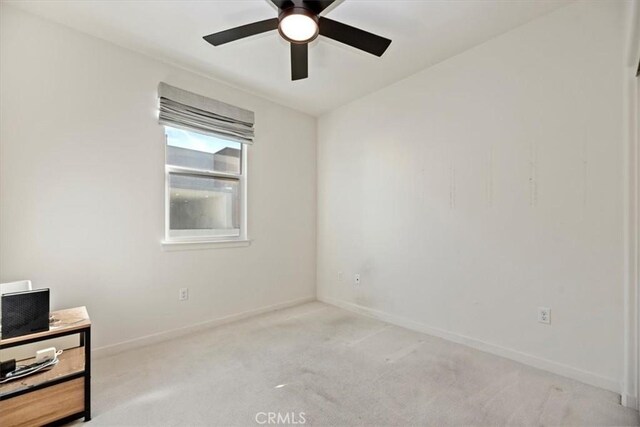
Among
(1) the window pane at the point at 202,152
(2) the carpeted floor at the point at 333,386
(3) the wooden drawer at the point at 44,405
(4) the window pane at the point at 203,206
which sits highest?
(1) the window pane at the point at 202,152

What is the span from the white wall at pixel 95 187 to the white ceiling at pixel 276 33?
21cm

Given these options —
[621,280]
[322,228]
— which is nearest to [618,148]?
[621,280]

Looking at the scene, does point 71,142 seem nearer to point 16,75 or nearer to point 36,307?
point 16,75

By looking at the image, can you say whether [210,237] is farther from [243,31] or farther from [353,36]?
[353,36]

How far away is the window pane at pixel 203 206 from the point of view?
9.59 ft

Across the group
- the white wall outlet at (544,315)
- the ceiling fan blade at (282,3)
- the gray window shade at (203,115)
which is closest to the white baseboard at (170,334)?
the gray window shade at (203,115)

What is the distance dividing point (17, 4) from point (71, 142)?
3.11 feet

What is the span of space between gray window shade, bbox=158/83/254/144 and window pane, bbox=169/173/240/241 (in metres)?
0.49

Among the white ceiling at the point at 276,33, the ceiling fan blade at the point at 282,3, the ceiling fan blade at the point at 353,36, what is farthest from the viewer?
the white ceiling at the point at 276,33

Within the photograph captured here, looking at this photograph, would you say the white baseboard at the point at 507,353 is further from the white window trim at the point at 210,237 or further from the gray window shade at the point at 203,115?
the gray window shade at the point at 203,115

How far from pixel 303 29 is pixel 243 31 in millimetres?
404

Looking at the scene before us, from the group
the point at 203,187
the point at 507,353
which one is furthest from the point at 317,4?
the point at 507,353

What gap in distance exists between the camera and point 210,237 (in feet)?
10.5

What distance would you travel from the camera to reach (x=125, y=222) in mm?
2561
